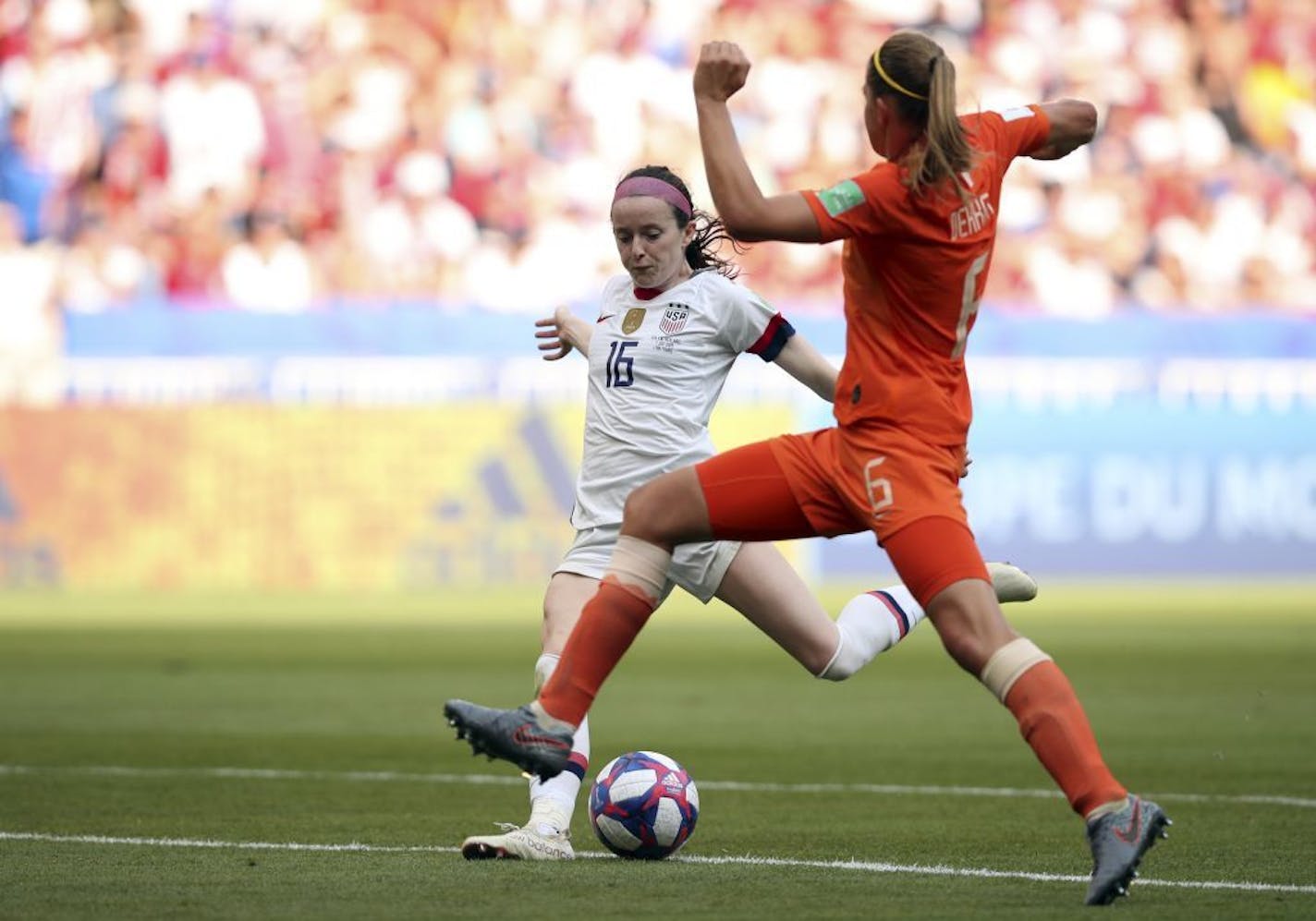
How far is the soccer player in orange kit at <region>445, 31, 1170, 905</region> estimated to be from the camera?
5477 millimetres

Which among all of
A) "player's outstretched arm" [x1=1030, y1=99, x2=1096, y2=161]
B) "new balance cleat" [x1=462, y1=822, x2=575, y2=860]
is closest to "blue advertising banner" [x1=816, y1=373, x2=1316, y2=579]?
"new balance cleat" [x1=462, y1=822, x2=575, y2=860]

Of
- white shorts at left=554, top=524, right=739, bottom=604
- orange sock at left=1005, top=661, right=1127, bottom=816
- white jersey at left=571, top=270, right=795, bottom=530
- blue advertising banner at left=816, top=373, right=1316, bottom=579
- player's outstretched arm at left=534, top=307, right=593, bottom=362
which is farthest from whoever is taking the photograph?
blue advertising banner at left=816, top=373, right=1316, bottom=579

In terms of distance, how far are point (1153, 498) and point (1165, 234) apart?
164 inches

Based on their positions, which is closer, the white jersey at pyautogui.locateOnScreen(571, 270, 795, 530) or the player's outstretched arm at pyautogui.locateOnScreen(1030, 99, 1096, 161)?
the player's outstretched arm at pyautogui.locateOnScreen(1030, 99, 1096, 161)

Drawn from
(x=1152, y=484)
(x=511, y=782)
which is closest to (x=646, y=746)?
(x=511, y=782)

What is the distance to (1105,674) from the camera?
13.9 m

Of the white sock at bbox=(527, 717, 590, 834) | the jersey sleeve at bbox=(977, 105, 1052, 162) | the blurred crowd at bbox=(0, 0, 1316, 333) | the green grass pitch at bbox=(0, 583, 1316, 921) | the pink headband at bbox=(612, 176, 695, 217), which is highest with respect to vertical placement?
the blurred crowd at bbox=(0, 0, 1316, 333)

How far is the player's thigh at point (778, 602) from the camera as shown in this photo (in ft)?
22.2

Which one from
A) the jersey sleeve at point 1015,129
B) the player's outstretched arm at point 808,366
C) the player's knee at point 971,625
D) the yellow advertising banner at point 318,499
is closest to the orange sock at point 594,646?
the player's knee at point 971,625

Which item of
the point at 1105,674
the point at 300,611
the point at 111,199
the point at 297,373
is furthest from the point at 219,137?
the point at 1105,674

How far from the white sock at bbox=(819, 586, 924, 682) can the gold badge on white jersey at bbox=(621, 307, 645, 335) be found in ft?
3.52

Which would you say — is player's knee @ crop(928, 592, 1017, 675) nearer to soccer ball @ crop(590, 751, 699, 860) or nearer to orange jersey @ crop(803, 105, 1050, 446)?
orange jersey @ crop(803, 105, 1050, 446)

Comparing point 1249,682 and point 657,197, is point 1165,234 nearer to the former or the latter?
point 1249,682

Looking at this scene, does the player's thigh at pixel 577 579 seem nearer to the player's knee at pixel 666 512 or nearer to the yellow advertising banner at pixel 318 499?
the player's knee at pixel 666 512
